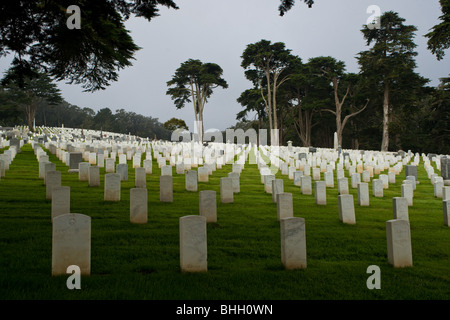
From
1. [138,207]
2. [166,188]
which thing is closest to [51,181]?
[166,188]

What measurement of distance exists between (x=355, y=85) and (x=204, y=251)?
155 ft

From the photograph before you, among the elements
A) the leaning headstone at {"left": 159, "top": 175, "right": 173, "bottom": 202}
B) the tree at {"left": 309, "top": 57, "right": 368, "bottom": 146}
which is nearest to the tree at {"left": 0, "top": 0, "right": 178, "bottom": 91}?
the leaning headstone at {"left": 159, "top": 175, "right": 173, "bottom": 202}

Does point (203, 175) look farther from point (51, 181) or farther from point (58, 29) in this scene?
point (58, 29)

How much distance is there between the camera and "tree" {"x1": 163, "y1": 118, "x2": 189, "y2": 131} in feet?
204

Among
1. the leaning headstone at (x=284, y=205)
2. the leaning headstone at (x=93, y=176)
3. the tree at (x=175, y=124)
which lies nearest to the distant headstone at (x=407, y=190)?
the leaning headstone at (x=284, y=205)

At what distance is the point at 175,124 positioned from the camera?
6272 cm

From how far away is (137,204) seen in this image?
716 centimetres

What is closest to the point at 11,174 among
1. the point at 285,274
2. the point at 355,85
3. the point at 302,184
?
the point at 302,184

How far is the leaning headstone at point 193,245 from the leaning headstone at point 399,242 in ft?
8.45
